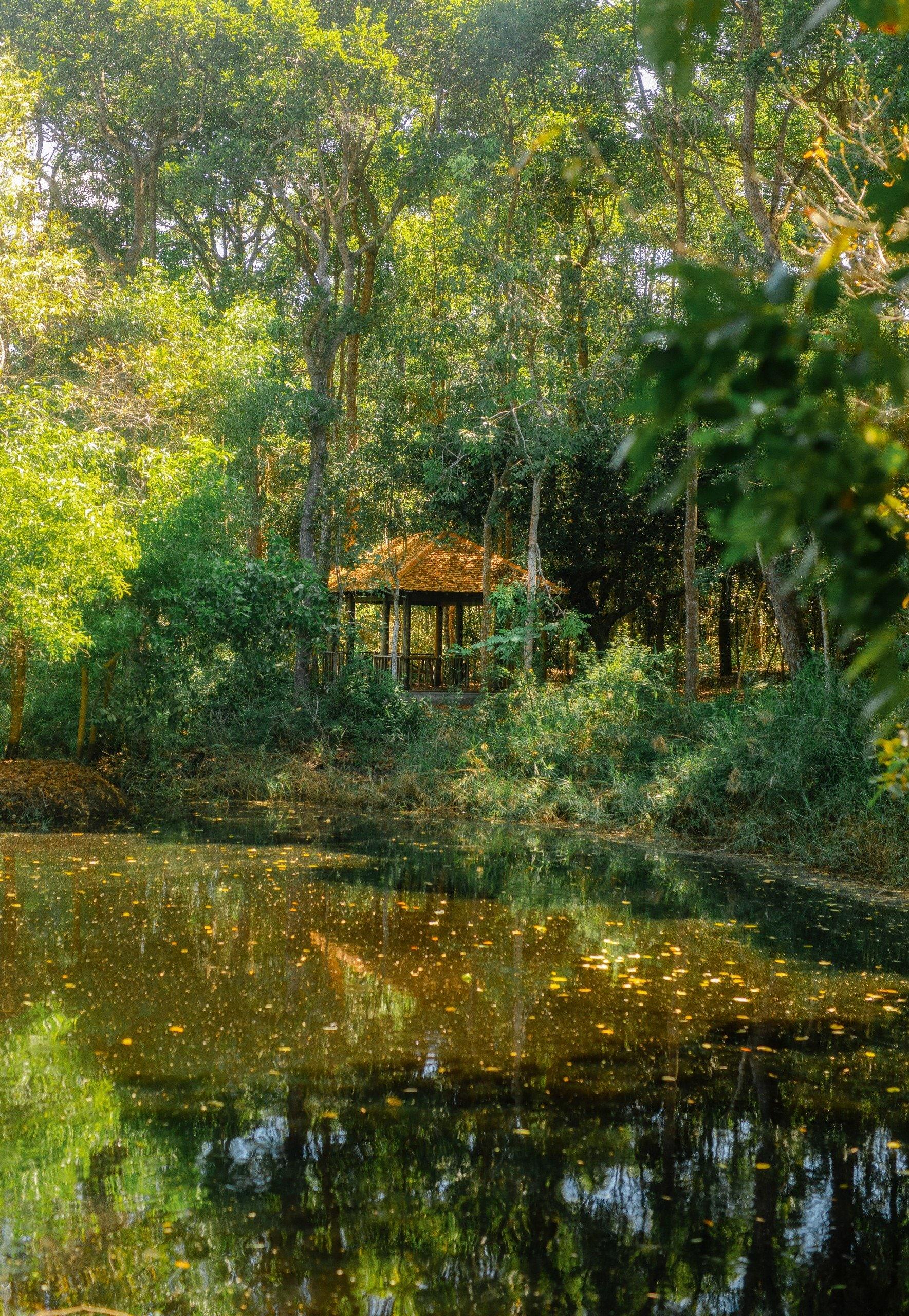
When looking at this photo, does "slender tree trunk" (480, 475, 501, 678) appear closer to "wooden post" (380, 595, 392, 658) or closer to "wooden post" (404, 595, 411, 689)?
"wooden post" (404, 595, 411, 689)

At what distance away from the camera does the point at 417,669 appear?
26719mm

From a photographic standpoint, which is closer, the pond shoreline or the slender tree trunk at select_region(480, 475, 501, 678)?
the pond shoreline

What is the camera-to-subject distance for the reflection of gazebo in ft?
72.5

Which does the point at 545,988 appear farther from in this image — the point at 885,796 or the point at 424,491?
the point at 424,491

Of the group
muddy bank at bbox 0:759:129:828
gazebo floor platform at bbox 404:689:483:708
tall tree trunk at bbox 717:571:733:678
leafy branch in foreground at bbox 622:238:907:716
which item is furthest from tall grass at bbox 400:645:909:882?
leafy branch in foreground at bbox 622:238:907:716

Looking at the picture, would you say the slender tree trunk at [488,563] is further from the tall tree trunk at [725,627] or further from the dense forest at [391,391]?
the tall tree trunk at [725,627]

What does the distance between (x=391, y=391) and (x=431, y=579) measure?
392 cm

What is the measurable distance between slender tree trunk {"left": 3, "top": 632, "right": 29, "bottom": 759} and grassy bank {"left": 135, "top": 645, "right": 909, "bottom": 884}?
1.77m

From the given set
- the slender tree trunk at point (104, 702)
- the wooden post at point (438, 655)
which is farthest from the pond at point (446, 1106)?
the wooden post at point (438, 655)

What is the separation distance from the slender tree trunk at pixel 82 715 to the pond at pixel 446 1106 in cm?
662

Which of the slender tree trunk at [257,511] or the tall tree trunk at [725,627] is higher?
the slender tree trunk at [257,511]

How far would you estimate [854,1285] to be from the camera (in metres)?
3.70

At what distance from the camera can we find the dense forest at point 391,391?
13.3 m

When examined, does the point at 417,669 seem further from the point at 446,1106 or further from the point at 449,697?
the point at 446,1106
